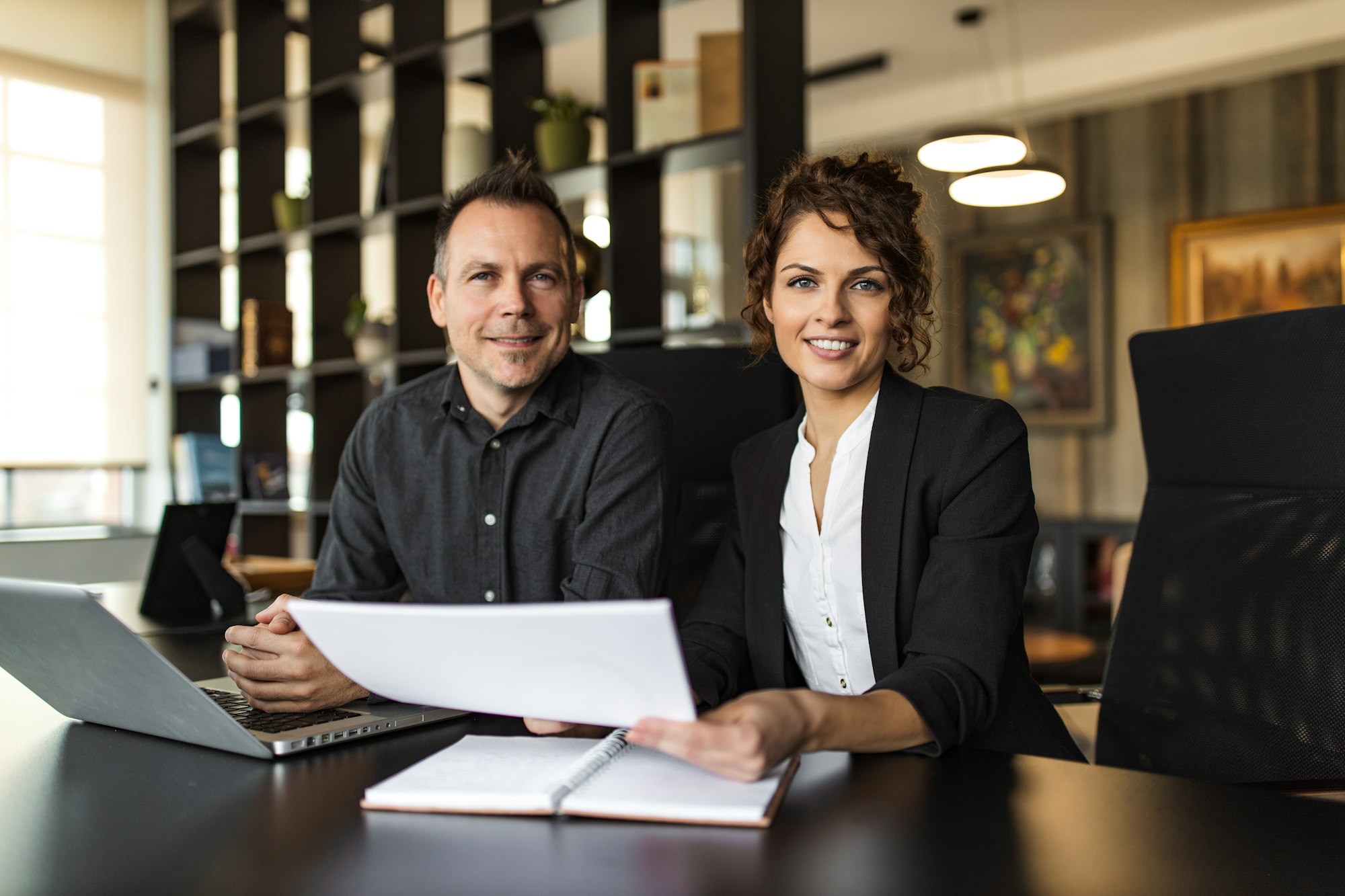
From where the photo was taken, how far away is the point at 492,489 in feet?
5.10

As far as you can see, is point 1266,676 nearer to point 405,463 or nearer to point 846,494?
point 846,494

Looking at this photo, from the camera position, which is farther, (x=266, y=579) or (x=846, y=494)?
(x=266, y=579)

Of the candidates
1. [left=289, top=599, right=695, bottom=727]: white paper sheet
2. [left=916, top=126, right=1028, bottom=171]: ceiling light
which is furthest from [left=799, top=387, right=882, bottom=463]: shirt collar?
[left=916, top=126, right=1028, bottom=171]: ceiling light

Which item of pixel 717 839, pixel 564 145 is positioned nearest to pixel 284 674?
pixel 717 839

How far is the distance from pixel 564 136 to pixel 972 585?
2.26 m

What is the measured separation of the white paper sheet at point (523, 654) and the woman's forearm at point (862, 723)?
135mm

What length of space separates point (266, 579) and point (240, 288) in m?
1.89

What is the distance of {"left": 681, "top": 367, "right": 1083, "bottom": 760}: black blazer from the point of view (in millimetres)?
1067

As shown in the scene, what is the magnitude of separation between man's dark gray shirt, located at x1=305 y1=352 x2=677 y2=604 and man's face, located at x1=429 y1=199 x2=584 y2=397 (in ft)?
0.19

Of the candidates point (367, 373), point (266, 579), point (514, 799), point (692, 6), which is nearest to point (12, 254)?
point (367, 373)

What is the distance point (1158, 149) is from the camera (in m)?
5.39

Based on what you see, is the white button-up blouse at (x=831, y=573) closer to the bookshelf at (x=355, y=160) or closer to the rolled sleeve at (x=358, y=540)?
the rolled sleeve at (x=358, y=540)

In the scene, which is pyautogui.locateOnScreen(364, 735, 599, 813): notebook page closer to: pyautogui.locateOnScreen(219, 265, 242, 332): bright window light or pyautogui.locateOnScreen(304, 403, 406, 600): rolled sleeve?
pyautogui.locateOnScreen(304, 403, 406, 600): rolled sleeve

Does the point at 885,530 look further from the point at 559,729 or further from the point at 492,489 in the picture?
the point at 492,489
